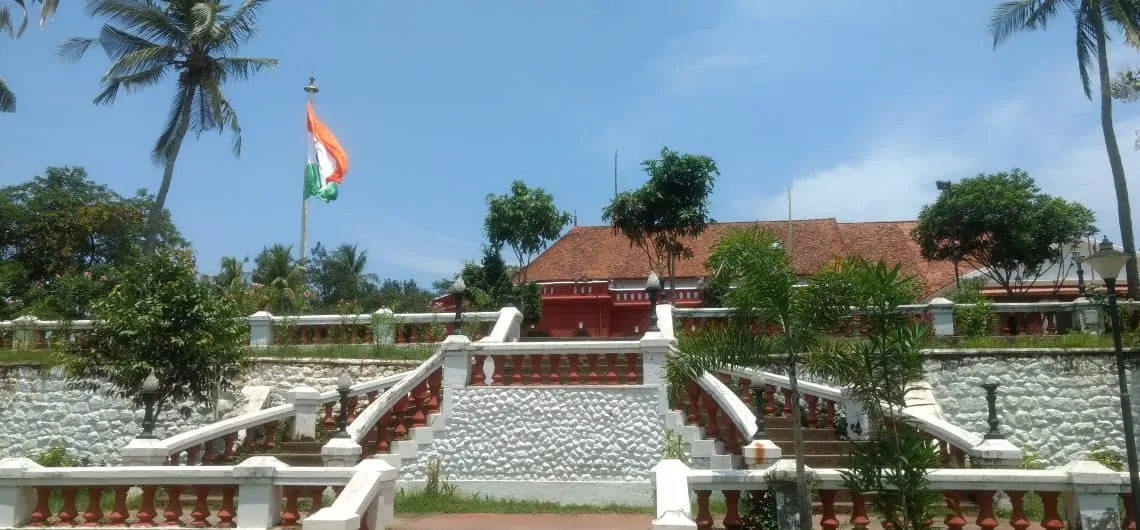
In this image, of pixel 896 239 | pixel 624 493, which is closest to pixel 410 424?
pixel 624 493

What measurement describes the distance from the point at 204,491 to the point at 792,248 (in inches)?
1087

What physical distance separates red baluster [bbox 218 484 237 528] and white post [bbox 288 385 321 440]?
4.67 meters

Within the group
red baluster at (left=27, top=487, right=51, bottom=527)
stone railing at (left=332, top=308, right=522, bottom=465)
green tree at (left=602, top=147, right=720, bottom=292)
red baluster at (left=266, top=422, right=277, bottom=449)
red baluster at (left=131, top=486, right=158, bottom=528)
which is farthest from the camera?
green tree at (left=602, top=147, right=720, bottom=292)

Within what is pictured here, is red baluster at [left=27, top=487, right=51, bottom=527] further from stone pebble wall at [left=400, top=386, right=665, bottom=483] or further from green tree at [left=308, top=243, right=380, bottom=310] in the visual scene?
green tree at [left=308, top=243, right=380, bottom=310]

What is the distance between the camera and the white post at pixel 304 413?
40.5ft

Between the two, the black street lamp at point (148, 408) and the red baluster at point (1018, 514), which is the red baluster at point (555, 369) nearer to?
the black street lamp at point (148, 408)

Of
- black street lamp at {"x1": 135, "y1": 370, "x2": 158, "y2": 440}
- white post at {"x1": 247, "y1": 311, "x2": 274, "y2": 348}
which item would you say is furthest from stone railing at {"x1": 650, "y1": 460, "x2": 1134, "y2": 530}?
white post at {"x1": 247, "y1": 311, "x2": 274, "y2": 348}

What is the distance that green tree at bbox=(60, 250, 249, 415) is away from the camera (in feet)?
40.1

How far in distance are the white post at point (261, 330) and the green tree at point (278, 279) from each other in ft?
10.3

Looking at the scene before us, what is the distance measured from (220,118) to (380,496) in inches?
766

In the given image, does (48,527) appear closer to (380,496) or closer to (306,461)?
(380,496)

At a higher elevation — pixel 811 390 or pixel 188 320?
pixel 188 320

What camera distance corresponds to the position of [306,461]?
37.7ft

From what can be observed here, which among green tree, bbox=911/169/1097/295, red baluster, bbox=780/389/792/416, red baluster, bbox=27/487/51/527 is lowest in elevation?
red baluster, bbox=27/487/51/527
